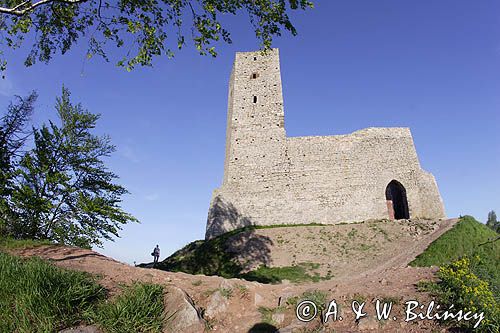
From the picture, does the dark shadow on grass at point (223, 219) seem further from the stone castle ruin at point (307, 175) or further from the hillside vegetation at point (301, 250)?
the hillside vegetation at point (301, 250)

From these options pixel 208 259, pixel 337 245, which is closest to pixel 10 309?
pixel 208 259

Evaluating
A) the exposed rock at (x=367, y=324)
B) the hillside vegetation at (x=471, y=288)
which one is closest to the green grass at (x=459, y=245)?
the hillside vegetation at (x=471, y=288)

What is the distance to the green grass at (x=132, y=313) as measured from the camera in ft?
17.5

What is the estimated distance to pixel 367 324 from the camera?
5520 millimetres

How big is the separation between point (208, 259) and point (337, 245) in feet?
27.4

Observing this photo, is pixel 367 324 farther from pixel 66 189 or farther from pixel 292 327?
pixel 66 189

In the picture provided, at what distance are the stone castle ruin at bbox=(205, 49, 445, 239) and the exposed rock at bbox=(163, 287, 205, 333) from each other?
1779 cm

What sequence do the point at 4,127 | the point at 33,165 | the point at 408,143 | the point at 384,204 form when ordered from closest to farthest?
the point at 33,165
the point at 4,127
the point at 384,204
the point at 408,143

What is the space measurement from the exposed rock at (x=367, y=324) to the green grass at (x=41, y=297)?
16.2ft

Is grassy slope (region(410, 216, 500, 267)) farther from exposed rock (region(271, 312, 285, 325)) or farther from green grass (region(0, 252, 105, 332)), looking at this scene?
green grass (region(0, 252, 105, 332))

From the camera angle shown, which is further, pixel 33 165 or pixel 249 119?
pixel 249 119

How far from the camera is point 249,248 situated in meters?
20.3

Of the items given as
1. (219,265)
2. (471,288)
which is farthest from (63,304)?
(219,265)

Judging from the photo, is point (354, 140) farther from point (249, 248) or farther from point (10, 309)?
point (10, 309)
